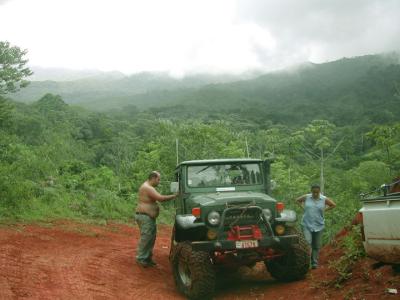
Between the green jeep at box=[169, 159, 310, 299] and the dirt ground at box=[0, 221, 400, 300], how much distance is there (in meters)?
0.34

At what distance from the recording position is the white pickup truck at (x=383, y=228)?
204 inches

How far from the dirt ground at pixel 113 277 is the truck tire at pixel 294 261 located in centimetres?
15

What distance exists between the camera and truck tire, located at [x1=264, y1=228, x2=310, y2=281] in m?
7.28

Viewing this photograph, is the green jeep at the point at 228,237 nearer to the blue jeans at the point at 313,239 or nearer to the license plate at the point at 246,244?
the license plate at the point at 246,244

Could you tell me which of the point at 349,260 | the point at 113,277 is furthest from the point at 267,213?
the point at 113,277

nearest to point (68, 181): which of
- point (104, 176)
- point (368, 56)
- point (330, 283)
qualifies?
point (104, 176)

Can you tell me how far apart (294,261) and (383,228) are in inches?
84.6

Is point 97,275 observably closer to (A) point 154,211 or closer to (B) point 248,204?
(A) point 154,211

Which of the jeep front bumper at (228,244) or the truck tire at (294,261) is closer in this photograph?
the jeep front bumper at (228,244)

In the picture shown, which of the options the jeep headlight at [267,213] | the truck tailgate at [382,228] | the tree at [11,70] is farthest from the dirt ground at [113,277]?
the tree at [11,70]

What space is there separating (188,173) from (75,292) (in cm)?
256

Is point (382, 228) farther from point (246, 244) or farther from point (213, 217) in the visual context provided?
point (213, 217)

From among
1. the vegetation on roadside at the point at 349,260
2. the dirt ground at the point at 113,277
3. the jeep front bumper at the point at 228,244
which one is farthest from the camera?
the jeep front bumper at the point at 228,244

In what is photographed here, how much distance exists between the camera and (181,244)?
7215 millimetres
